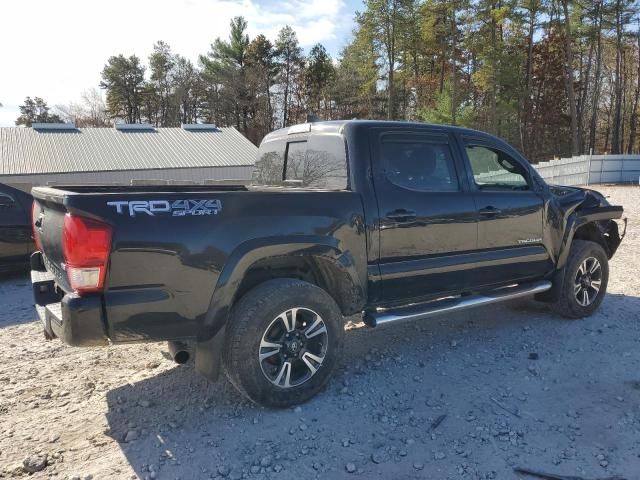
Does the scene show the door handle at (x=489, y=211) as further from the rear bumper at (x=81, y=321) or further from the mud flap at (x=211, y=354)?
the rear bumper at (x=81, y=321)

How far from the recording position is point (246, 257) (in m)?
3.32

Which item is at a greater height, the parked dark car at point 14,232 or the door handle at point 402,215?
the door handle at point 402,215

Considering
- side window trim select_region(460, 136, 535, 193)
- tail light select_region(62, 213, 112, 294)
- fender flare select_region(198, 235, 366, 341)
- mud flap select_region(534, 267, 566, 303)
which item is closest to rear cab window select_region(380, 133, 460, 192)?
side window trim select_region(460, 136, 535, 193)

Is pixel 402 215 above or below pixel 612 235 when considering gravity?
above

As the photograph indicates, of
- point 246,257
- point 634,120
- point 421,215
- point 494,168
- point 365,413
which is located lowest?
point 365,413

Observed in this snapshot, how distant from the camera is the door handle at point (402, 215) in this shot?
3928 millimetres

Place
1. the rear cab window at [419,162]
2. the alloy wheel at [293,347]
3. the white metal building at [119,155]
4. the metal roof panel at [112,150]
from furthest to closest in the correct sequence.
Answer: the metal roof panel at [112,150], the white metal building at [119,155], the rear cab window at [419,162], the alloy wheel at [293,347]

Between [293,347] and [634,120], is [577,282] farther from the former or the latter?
[634,120]

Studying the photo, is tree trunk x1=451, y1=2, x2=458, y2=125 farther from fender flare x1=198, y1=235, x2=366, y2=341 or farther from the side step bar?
fender flare x1=198, y1=235, x2=366, y2=341

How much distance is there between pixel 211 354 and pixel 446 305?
2.03 meters

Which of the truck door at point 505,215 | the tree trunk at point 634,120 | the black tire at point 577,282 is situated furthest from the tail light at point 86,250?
the tree trunk at point 634,120

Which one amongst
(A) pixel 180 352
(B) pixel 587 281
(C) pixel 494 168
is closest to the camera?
(A) pixel 180 352

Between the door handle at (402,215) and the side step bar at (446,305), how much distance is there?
0.75 meters

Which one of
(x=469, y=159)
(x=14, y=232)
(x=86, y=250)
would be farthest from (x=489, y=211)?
(x=14, y=232)
